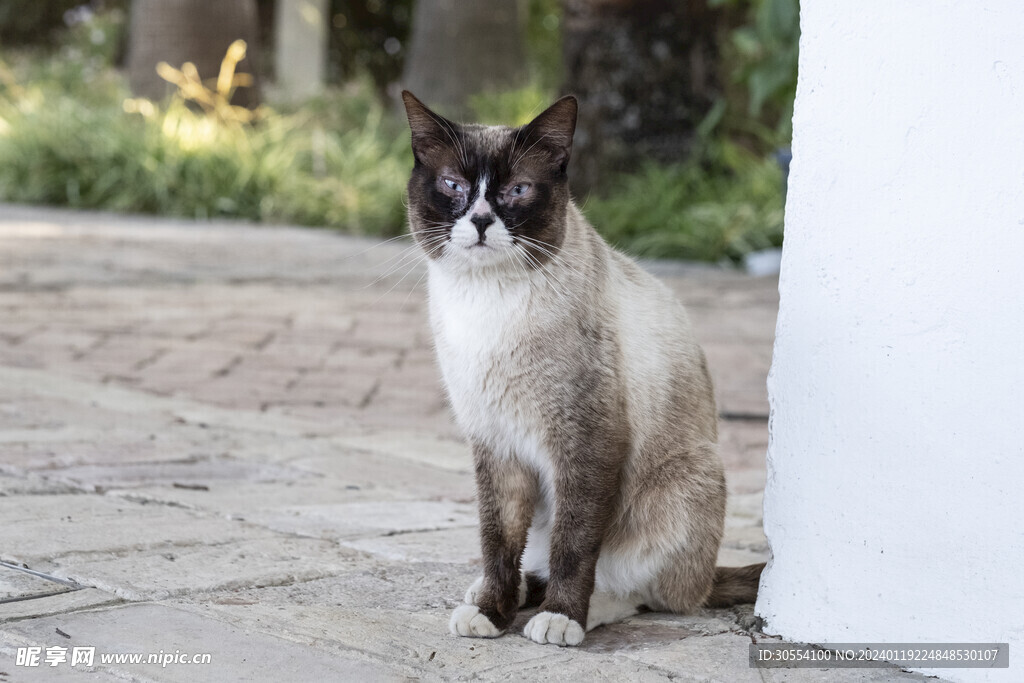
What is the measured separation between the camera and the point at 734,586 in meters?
2.42

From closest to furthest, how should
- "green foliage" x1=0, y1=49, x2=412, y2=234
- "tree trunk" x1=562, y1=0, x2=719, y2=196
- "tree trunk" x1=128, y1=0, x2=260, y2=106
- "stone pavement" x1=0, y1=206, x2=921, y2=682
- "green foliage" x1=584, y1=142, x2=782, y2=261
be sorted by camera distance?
"stone pavement" x1=0, y1=206, x2=921, y2=682
"green foliage" x1=584, y1=142, x2=782, y2=261
"tree trunk" x1=562, y1=0, x2=719, y2=196
"green foliage" x1=0, y1=49, x2=412, y2=234
"tree trunk" x1=128, y1=0, x2=260, y2=106

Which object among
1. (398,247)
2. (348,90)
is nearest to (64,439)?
(398,247)

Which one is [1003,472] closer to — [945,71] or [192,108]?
[945,71]

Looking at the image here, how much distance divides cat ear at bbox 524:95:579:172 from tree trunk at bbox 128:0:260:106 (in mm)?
9547

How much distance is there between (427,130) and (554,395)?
586 millimetres

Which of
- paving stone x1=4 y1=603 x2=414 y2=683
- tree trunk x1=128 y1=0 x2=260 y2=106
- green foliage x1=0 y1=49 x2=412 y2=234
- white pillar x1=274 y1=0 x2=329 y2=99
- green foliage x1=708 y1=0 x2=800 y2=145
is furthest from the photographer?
white pillar x1=274 y1=0 x2=329 y2=99

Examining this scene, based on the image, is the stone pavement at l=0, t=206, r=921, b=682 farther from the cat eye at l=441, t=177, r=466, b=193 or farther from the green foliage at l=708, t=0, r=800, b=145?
the green foliage at l=708, t=0, r=800, b=145

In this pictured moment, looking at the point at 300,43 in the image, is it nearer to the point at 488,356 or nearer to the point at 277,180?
the point at 277,180

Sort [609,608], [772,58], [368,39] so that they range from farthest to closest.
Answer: [368,39] → [772,58] → [609,608]

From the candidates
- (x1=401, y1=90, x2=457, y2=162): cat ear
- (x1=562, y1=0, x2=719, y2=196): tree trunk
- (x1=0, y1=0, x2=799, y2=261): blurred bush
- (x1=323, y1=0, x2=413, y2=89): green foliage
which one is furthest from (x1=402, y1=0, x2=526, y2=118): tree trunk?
(x1=401, y1=90, x2=457, y2=162): cat ear

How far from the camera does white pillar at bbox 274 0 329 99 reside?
16844 mm

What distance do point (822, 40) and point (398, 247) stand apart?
6246 millimetres

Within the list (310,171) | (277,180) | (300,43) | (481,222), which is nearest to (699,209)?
(277,180)

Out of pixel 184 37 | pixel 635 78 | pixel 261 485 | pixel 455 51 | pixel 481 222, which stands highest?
pixel 455 51
